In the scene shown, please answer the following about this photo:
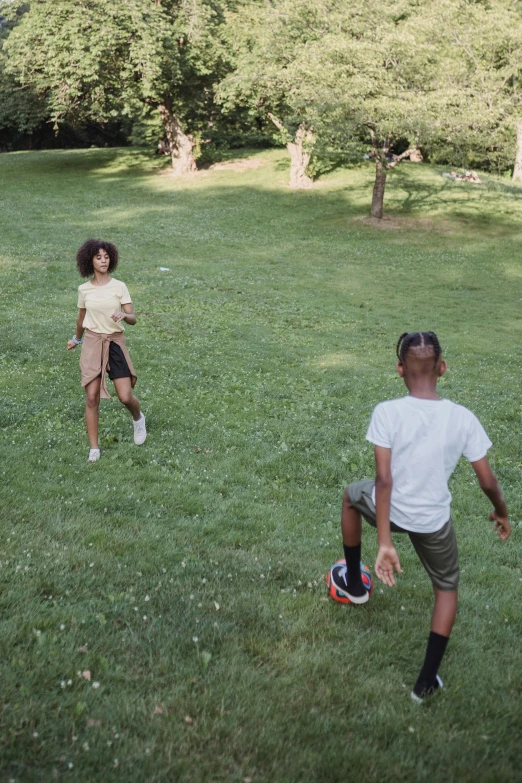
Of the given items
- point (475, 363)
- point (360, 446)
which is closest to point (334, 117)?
point (475, 363)

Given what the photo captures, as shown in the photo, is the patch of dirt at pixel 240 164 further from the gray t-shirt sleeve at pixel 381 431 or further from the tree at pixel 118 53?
the gray t-shirt sleeve at pixel 381 431

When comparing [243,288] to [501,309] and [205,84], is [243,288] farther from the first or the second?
[205,84]

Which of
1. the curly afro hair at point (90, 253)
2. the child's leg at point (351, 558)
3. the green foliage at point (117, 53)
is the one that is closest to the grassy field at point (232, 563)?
the child's leg at point (351, 558)

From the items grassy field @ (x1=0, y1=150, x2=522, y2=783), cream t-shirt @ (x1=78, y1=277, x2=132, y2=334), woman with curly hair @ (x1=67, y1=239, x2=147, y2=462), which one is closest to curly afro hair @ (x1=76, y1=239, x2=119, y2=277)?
woman with curly hair @ (x1=67, y1=239, x2=147, y2=462)

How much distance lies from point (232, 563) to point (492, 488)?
2.48 meters

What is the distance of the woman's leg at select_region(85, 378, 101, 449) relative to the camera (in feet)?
25.7

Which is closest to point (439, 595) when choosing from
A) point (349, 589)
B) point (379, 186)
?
point (349, 589)

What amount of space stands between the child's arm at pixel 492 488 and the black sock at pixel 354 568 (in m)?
1.00

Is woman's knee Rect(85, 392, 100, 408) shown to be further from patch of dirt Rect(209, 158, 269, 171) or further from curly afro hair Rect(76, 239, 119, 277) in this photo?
patch of dirt Rect(209, 158, 269, 171)

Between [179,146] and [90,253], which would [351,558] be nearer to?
[90,253]

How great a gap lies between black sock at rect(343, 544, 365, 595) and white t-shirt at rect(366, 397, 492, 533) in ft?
2.51

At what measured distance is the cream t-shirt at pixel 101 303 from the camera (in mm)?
7703

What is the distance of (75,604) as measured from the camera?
469 centimetres

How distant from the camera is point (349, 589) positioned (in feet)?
16.0
